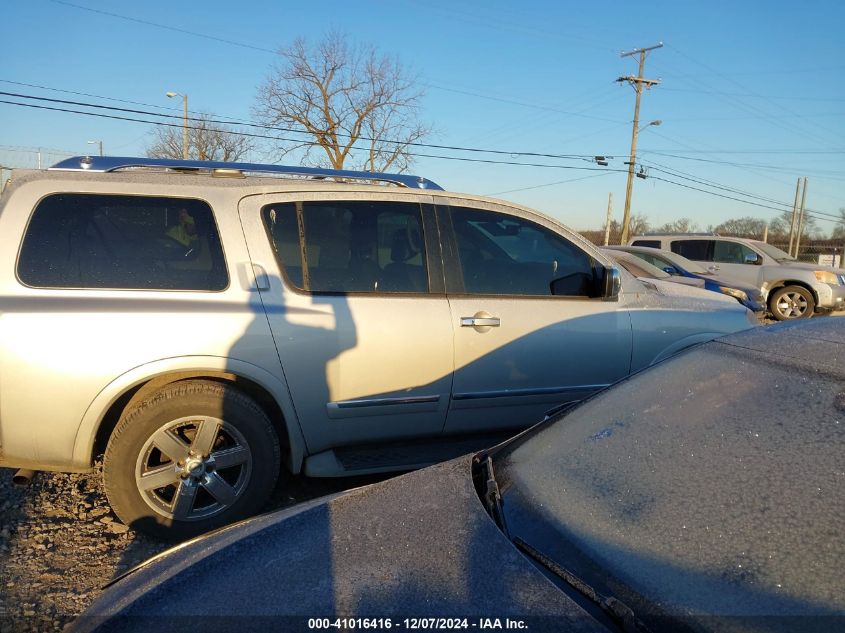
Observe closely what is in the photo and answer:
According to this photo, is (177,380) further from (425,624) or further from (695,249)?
(695,249)

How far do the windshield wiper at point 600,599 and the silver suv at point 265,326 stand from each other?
6.53 ft

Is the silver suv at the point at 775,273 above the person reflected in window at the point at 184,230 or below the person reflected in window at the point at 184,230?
below

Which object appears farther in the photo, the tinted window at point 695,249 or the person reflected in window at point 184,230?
the tinted window at point 695,249

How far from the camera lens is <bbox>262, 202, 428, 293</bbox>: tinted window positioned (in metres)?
3.65

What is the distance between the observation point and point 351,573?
1685 millimetres

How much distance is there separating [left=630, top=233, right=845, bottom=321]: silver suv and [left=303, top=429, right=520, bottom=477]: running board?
11.9m

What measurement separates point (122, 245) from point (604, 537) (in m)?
2.85

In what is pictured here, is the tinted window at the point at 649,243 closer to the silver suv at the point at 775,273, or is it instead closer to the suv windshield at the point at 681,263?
the silver suv at the point at 775,273

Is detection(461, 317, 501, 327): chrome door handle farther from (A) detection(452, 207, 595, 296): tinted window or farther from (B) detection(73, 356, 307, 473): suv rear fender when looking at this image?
(B) detection(73, 356, 307, 473): suv rear fender

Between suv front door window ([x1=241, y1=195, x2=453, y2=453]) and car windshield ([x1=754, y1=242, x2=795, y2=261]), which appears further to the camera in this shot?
car windshield ([x1=754, y1=242, x2=795, y2=261])

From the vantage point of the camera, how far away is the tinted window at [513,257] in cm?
407

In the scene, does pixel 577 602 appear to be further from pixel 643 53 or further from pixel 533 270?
pixel 643 53

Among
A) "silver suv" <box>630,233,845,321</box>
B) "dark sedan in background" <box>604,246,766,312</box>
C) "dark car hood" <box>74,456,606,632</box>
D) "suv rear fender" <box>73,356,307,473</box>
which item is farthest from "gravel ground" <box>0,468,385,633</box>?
"silver suv" <box>630,233,845,321</box>

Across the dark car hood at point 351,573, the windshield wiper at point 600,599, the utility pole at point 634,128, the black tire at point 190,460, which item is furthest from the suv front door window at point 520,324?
the utility pole at point 634,128
